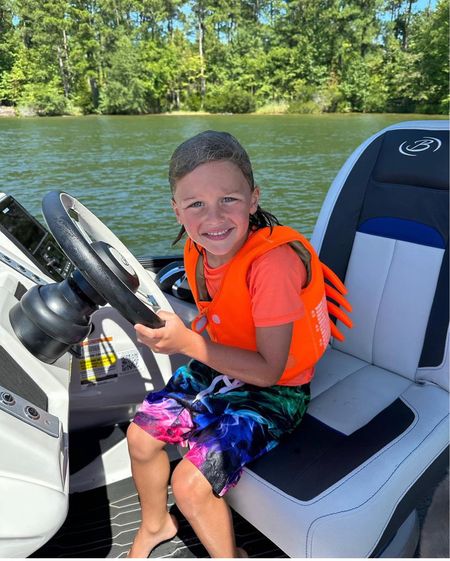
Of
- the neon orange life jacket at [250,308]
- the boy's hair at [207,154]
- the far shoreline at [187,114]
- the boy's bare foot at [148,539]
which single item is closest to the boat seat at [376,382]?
the neon orange life jacket at [250,308]

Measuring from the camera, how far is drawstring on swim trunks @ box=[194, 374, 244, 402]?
127cm

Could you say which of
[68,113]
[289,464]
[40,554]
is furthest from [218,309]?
[68,113]

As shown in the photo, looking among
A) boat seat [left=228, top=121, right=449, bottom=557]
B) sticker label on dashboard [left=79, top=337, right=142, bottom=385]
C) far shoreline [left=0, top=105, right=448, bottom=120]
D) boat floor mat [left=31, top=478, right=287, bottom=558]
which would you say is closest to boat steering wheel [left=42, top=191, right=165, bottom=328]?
boat seat [left=228, top=121, right=449, bottom=557]

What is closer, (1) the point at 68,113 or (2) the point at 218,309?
(2) the point at 218,309

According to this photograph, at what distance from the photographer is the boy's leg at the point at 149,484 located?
4.17 feet

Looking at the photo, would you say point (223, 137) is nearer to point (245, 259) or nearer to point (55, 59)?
point (245, 259)

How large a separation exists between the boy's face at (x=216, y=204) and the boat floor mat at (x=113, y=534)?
33.9 inches

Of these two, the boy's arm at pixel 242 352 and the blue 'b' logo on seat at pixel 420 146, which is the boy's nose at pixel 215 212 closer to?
the boy's arm at pixel 242 352

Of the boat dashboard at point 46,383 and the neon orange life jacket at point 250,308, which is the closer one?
the boat dashboard at point 46,383

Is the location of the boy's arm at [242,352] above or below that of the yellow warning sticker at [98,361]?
above

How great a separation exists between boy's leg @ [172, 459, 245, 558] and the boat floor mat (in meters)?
0.28

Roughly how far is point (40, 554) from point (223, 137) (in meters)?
1.28

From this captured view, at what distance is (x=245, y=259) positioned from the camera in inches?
47.0

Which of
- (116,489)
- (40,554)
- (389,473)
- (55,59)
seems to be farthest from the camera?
(55,59)
